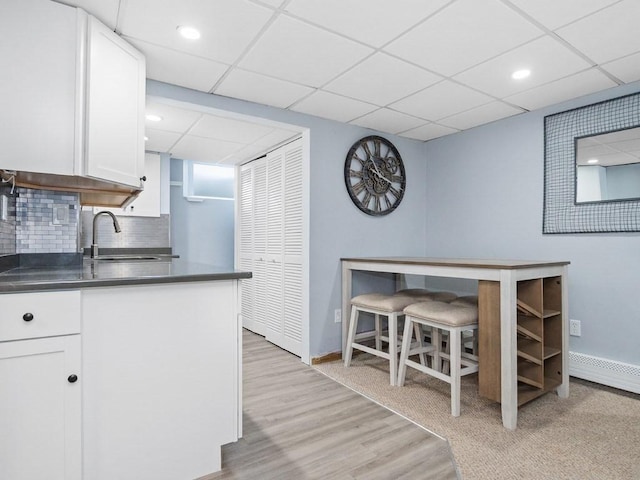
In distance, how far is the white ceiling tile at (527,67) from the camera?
6.67 ft

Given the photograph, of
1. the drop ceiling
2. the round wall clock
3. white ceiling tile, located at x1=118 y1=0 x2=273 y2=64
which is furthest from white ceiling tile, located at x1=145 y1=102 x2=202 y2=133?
the round wall clock

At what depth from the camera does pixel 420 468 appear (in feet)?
5.34

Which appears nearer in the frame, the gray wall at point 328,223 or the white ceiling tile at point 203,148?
the gray wall at point 328,223

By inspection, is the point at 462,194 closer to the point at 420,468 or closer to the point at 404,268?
the point at 404,268

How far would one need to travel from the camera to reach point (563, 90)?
255 cm

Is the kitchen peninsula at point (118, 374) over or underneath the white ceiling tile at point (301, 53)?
underneath

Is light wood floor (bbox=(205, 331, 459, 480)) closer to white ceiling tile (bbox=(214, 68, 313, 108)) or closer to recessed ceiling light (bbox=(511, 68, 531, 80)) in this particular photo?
white ceiling tile (bbox=(214, 68, 313, 108))

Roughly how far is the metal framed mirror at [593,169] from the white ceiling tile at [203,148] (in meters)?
2.78

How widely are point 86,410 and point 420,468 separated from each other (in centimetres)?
142

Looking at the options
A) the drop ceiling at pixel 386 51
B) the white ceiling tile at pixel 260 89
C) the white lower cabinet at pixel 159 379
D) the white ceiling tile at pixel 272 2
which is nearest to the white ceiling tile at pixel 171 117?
the drop ceiling at pixel 386 51

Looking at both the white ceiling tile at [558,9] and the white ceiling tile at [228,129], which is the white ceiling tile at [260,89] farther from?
the white ceiling tile at [558,9]

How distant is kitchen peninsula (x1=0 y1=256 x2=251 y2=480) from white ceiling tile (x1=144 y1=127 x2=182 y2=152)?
2.07m

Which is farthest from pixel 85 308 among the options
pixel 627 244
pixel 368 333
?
pixel 627 244

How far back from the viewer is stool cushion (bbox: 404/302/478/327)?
216cm
